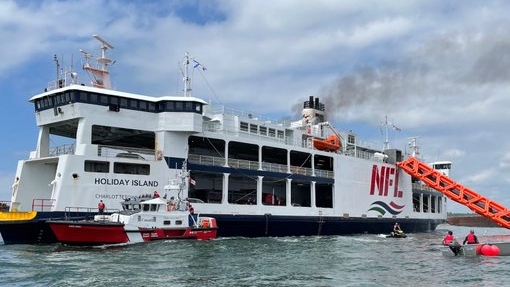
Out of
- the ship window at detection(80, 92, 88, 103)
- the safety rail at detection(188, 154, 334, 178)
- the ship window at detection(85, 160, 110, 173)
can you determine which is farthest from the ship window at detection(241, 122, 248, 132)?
the ship window at detection(80, 92, 88, 103)

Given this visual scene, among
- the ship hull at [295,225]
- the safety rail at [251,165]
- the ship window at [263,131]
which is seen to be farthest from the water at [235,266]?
the ship window at [263,131]

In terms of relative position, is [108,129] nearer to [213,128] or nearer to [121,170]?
[121,170]

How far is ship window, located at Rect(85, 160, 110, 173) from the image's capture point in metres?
32.0

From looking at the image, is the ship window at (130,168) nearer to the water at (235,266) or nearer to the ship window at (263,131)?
the water at (235,266)

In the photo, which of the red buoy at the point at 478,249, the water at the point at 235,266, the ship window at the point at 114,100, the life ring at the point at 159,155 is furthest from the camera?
the life ring at the point at 159,155

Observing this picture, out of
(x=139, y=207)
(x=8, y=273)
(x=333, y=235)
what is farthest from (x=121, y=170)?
(x=333, y=235)

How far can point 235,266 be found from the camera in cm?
2272

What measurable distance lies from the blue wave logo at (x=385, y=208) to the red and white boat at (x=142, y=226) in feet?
65.3

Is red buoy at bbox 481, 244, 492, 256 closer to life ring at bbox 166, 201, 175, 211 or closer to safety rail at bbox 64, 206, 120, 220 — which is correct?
life ring at bbox 166, 201, 175, 211

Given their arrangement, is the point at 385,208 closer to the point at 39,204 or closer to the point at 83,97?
the point at 83,97

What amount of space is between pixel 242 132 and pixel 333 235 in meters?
11.1

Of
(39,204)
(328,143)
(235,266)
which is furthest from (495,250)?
(39,204)

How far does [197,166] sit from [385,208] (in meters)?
21.1

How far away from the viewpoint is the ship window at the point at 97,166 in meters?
32.0
